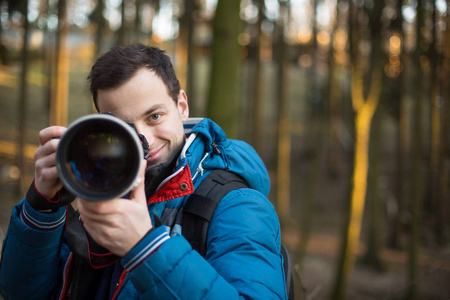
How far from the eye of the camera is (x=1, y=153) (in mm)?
16047

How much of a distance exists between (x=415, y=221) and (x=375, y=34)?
472cm

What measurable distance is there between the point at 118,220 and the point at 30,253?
0.64m

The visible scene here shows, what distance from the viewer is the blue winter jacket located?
3.65ft

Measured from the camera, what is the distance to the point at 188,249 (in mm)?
1156

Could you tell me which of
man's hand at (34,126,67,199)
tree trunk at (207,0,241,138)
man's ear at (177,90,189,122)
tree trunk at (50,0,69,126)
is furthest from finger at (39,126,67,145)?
tree trunk at (50,0,69,126)

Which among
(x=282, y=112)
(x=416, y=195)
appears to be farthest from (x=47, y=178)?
(x=282, y=112)

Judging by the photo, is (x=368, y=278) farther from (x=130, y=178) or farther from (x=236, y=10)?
(x=130, y=178)

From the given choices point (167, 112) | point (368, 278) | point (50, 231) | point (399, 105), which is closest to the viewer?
point (50, 231)

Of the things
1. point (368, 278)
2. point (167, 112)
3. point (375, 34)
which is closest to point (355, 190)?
point (375, 34)

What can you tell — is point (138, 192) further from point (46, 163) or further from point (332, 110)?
point (332, 110)

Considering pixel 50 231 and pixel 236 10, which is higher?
pixel 236 10

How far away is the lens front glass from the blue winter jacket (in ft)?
0.68

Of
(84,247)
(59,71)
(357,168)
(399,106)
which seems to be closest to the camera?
(84,247)

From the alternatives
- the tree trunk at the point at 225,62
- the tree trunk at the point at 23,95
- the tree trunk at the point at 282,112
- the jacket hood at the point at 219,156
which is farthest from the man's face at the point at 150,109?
the tree trunk at the point at 23,95
